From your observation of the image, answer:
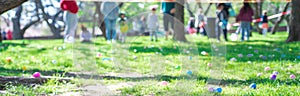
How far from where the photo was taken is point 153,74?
5.19 metres

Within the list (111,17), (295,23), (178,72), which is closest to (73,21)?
(111,17)

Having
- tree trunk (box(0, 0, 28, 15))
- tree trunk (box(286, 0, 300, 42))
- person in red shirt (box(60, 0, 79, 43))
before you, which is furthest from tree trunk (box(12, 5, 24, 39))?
tree trunk (box(0, 0, 28, 15))

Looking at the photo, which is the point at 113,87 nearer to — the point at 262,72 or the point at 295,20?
the point at 262,72

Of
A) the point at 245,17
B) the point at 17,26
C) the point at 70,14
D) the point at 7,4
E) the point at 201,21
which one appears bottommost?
the point at 17,26

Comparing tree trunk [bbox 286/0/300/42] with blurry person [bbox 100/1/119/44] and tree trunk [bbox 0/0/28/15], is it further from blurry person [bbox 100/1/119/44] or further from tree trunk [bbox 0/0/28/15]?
tree trunk [bbox 0/0/28/15]

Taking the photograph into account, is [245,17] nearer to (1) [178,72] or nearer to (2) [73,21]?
(2) [73,21]

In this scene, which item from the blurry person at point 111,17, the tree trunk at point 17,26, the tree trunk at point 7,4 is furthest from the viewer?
the tree trunk at point 17,26

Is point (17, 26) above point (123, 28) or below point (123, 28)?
below

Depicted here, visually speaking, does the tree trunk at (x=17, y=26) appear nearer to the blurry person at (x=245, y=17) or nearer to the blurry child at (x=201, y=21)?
the blurry child at (x=201, y=21)

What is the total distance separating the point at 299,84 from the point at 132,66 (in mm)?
2555

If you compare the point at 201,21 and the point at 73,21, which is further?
the point at 201,21

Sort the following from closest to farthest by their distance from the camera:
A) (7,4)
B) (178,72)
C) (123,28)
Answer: (7,4), (178,72), (123,28)

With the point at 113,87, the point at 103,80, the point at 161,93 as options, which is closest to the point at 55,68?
the point at 103,80

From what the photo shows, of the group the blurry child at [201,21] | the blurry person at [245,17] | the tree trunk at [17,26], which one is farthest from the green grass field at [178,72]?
the tree trunk at [17,26]
